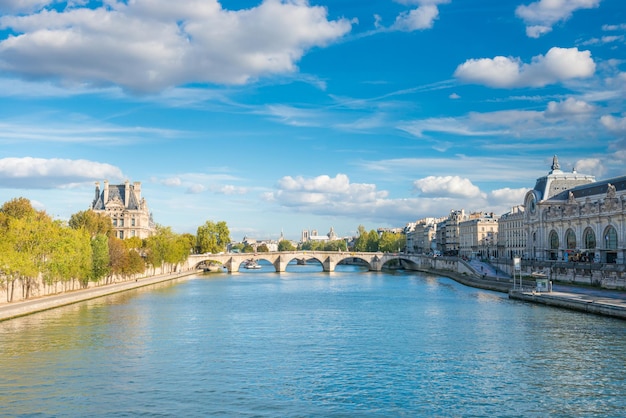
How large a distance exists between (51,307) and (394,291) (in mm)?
39223

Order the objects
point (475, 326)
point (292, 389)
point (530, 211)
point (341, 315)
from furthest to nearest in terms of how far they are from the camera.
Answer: point (530, 211)
point (341, 315)
point (475, 326)
point (292, 389)

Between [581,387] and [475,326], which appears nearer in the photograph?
[581,387]

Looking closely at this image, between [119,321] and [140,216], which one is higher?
[140,216]

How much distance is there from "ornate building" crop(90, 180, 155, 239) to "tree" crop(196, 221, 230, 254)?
41.2 feet

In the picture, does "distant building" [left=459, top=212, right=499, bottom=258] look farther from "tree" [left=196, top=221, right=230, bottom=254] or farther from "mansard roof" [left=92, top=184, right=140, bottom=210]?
"mansard roof" [left=92, top=184, right=140, bottom=210]

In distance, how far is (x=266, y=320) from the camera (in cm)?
4709

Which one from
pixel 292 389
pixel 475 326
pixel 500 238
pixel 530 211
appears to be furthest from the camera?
pixel 500 238

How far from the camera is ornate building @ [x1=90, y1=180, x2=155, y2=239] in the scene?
446 feet

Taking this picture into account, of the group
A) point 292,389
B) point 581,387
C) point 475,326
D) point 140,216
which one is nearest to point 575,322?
point 475,326

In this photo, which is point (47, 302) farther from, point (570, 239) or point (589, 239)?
point (570, 239)

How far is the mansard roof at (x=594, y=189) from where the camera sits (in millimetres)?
86312

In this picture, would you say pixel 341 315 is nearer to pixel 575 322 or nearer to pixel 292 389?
pixel 575 322

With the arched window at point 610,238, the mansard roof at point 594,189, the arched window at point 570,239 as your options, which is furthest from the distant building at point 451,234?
the arched window at point 610,238

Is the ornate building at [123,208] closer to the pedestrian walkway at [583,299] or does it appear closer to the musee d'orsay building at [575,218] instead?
the musee d'orsay building at [575,218]
